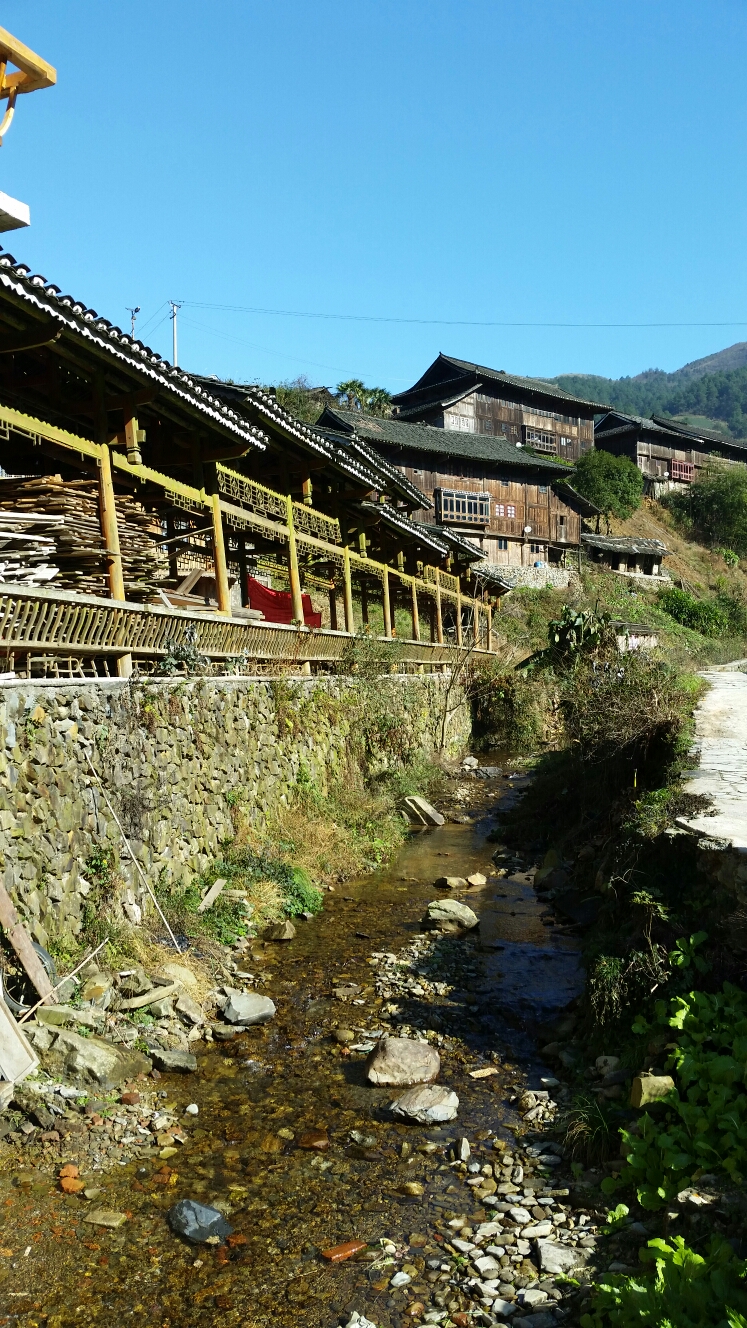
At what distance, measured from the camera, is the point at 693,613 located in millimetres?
46781

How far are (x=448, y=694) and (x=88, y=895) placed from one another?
16510mm

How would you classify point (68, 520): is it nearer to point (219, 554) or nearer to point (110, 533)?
point (110, 533)

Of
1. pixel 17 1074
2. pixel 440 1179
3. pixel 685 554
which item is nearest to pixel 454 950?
pixel 440 1179

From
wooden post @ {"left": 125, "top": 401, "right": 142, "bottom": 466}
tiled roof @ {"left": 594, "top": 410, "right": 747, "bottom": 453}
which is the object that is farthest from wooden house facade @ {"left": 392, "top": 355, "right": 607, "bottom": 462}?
wooden post @ {"left": 125, "top": 401, "right": 142, "bottom": 466}

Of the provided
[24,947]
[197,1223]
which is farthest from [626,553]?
[197,1223]

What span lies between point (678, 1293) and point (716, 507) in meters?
62.5

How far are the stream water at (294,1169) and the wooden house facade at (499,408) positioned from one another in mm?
43399

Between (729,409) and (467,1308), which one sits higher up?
(729,409)

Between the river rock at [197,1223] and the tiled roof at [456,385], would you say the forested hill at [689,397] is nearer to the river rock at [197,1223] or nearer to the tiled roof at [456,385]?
the tiled roof at [456,385]

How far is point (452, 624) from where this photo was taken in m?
37.1

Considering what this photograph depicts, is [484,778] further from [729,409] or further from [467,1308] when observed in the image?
[729,409]

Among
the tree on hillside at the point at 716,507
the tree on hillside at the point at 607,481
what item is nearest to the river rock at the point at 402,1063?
the tree on hillside at the point at 607,481

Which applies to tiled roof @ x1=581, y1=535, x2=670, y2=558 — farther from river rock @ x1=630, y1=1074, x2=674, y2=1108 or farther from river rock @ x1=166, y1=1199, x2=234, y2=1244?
river rock @ x1=166, y1=1199, x2=234, y2=1244

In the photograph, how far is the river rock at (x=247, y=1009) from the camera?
24.6ft
